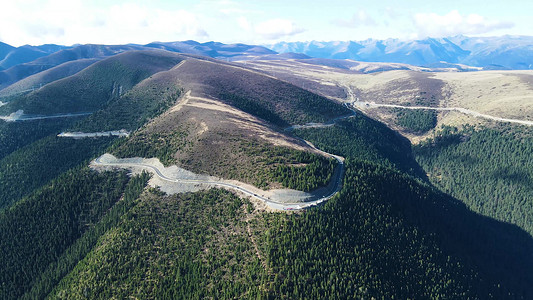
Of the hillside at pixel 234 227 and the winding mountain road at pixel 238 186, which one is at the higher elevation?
the winding mountain road at pixel 238 186

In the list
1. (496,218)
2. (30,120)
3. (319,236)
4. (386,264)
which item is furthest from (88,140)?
(496,218)

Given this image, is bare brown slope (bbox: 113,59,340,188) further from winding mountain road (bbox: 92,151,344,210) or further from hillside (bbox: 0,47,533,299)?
winding mountain road (bbox: 92,151,344,210)

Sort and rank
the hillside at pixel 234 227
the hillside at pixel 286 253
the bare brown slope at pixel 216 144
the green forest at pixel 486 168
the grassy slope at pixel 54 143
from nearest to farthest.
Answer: the hillside at pixel 286 253
the hillside at pixel 234 227
the bare brown slope at pixel 216 144
the grassy slope at pixel 54 143
the green forest at pixel 486 168

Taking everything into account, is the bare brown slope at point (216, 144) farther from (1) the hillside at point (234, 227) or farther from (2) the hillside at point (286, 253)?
(2) the hillside at point (286, 253)

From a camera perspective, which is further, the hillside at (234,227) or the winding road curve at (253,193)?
the winding road curve at (253,193)

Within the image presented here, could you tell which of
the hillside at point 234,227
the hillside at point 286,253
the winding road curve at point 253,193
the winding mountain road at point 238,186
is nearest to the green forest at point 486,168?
the hillside at point 234,227

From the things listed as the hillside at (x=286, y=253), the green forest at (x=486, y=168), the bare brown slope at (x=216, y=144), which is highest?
the bare brown slope at (x=216, y=144)

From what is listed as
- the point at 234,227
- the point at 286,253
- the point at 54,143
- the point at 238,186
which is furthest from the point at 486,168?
the point at 54,143

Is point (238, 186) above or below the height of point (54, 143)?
above

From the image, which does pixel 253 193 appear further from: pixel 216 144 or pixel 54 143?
pixel 54 143

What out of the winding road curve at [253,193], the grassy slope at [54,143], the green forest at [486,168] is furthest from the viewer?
the green forest at [486,168]

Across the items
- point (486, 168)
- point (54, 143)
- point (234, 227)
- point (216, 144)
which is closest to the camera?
point (234, 227)

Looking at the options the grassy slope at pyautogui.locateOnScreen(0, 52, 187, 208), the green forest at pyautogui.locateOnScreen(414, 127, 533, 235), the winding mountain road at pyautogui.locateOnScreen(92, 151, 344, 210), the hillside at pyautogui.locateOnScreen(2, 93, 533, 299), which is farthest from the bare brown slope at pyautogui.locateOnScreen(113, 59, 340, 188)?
the green forest at pyautogui.locateOnScreen(414, 127, 533, 235)
